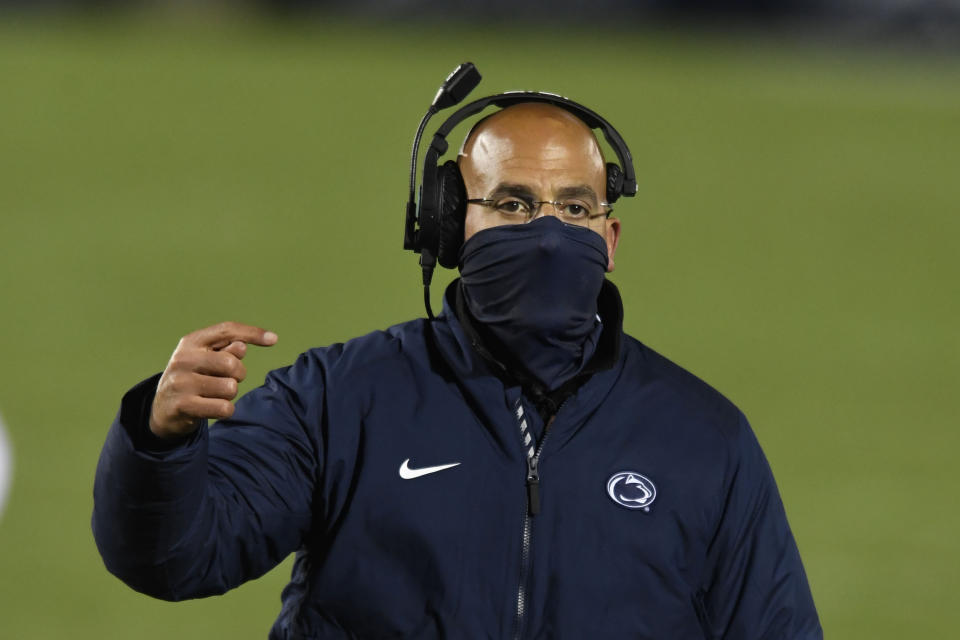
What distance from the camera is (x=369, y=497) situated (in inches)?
103

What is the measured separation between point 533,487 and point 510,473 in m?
0.05

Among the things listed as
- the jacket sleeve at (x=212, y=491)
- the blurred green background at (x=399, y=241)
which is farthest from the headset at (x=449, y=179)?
the blurred green background at (x=399, y=241)

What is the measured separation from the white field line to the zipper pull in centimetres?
410

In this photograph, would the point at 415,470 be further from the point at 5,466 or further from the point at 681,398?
the point at 5,466

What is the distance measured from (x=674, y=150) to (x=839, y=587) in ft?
14.9

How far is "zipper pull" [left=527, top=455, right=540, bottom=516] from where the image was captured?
2604 millimetres

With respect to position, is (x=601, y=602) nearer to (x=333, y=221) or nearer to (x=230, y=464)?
(x=230, y=464)

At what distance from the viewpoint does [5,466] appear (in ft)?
21.7

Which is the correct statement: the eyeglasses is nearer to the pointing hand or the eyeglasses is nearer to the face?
the face

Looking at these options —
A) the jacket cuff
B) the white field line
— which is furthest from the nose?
the white field line

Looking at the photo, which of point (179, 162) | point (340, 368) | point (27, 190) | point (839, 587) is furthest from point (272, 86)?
point (340, 368)

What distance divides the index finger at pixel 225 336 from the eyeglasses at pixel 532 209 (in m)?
0.60

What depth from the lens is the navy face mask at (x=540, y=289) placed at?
2.72m

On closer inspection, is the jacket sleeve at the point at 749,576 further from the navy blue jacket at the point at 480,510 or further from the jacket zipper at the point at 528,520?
the jacket zipper at the point at 528,520
